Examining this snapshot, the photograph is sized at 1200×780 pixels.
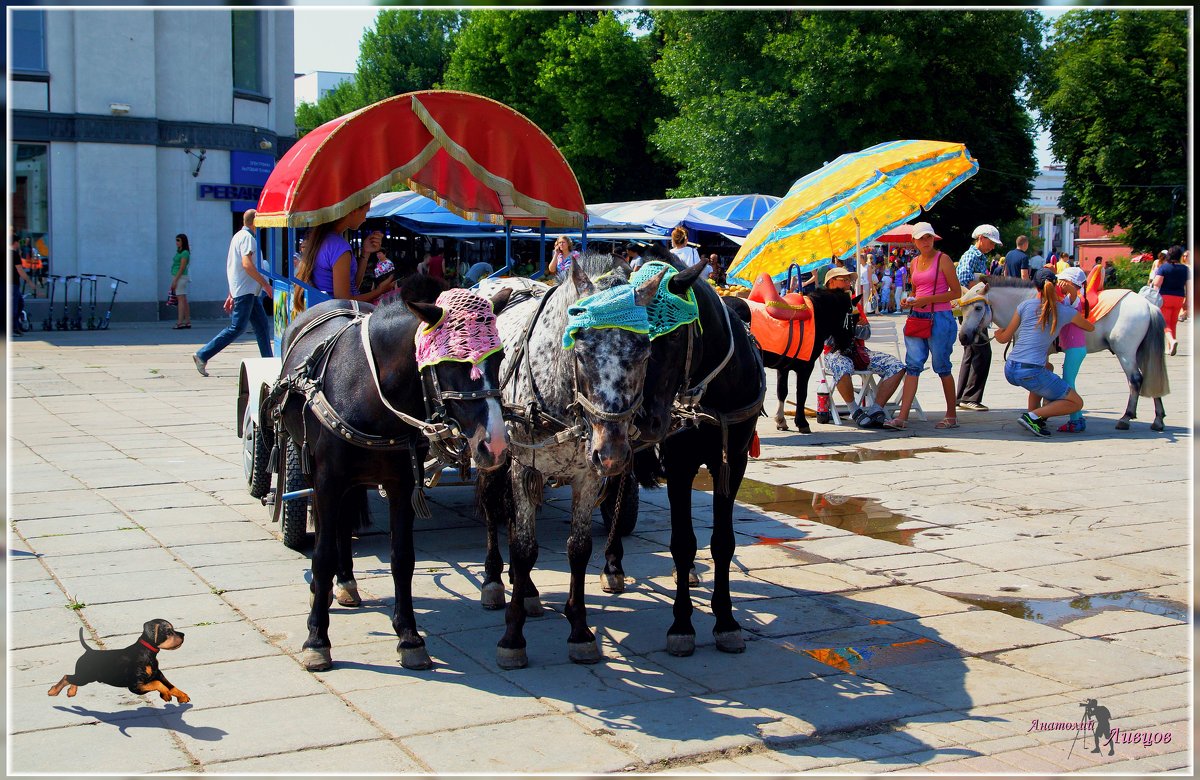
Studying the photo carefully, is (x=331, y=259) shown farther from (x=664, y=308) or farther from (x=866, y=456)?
(x=866, y=456)

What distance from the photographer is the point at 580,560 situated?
16.3 ft

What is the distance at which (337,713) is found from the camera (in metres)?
4.36

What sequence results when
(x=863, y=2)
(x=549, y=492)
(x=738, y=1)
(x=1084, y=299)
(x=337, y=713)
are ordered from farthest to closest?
(x=1084, y=299) → (x=549, y=492) → (x=337, y=713) → (x=863, y=2) → (x=738, y=1)

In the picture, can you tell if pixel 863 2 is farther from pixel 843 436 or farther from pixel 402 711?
pixel 843 436

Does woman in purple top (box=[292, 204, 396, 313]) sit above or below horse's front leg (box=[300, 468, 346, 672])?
above

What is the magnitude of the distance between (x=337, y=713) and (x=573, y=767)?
1.04 m

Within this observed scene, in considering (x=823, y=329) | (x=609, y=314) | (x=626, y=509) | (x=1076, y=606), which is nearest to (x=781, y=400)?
(x=823, y=329)

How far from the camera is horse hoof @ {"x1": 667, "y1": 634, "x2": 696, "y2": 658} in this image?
5121mm

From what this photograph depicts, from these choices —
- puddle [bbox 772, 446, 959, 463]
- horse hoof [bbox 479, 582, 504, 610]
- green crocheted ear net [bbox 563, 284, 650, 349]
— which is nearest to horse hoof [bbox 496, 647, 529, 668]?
horse hoof [bbox 479, 582, 504, 610]

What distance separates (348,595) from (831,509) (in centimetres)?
388

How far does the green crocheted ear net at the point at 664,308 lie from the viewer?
4656 mm

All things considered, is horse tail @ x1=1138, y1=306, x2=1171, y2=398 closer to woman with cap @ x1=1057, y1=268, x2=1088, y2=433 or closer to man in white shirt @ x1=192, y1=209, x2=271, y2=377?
woman with cap @ x1=1057, y1=268, x2=1088, y2=433

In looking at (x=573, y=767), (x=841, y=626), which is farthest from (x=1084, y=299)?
(x=573, y=767)

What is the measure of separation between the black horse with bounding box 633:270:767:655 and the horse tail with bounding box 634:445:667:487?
0.51 feet
